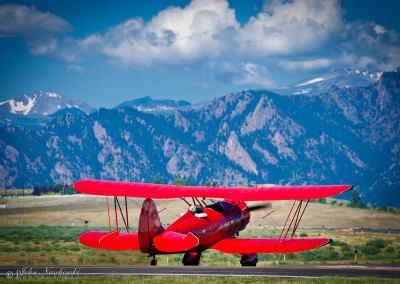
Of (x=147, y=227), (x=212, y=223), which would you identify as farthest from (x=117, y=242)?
(x=212, y=223)

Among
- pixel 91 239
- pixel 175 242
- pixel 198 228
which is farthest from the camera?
pixel 91 239

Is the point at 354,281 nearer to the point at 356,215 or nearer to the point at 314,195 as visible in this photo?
the point at 314,195

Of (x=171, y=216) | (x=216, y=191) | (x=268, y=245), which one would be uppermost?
(x=216, y=191)

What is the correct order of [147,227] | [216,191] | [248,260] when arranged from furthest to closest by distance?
1. [216,191]
2. [248,260]
3. [147,227]

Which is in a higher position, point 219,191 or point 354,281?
point 219,191

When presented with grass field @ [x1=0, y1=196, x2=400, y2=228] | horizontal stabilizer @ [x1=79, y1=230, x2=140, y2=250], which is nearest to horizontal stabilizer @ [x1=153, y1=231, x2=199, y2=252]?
horizontal stabilizer @ [x1=79, y1=230, x2=140, y2=250]

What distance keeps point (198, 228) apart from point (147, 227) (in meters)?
3.23

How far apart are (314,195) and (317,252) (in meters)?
29.0

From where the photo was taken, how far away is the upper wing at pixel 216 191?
28.3 m

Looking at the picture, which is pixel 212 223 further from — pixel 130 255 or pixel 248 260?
pixel 130 255

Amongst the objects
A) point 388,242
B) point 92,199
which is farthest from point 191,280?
point 92,199

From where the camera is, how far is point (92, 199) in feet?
518

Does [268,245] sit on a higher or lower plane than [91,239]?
lower

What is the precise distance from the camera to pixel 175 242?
86.9ft
